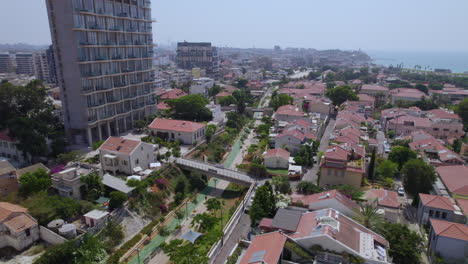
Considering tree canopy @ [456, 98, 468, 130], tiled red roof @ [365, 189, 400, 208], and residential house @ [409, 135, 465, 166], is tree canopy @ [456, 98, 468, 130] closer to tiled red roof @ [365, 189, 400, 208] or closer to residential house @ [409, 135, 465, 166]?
residential house @ [409, 135, 465, 166]

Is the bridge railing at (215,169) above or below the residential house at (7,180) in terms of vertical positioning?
below

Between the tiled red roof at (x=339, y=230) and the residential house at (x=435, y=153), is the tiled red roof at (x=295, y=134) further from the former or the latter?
the tiled red roof at (x=339, y=230)

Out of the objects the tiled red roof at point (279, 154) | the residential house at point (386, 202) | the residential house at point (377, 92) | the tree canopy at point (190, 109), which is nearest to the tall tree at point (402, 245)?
the residential house at point (386, 202)

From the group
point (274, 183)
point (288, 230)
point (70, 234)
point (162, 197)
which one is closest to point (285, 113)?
point (274, 183)

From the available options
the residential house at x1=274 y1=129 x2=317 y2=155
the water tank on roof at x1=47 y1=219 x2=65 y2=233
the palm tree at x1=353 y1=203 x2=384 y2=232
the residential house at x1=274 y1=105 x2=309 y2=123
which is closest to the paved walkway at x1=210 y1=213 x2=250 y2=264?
the palm tree at x1=353 y1=203 x2=384 y2=232

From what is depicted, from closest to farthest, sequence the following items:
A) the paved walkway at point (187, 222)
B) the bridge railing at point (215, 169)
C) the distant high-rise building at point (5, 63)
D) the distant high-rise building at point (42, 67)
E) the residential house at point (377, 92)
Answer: the paved walkway at point (187, 222)
the bridge railing at point (215, 169)
the residential house at point (377, 92)
the distant high-rise building at point (42, 67)
the distant high-rise building at point (5, 63)

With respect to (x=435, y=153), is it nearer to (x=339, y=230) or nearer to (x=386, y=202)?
(x=386, y=202)

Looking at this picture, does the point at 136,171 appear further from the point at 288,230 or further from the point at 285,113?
the point at 285,113

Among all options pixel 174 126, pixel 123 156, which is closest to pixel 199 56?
pixel 174 126
